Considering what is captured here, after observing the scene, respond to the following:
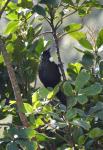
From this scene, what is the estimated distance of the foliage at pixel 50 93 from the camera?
2.37 feet

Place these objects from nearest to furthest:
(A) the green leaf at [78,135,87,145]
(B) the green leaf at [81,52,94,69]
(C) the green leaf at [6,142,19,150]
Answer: (C) the green leaf at [6,142,19,150], (A) the green leaf at [78,135,87,145], (B) the green leaf at [81,52,94,69]

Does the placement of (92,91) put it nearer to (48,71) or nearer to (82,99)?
(82,99)

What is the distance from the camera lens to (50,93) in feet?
2.50

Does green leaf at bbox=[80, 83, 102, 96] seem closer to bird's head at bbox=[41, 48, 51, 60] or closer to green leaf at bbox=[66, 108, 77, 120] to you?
green leaf at bbox=[66, 108, 77, 120]

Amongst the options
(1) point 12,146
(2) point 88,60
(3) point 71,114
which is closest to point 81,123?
(3) point 71,114

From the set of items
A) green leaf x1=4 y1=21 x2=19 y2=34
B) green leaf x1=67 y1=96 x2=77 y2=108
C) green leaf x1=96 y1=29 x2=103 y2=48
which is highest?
green leaf x1=4 y1=21 x2=19 y2=34

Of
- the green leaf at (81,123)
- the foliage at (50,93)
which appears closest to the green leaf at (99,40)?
the foliage at (50,93)

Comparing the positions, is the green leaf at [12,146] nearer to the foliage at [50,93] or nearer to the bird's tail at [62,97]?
the foliage at [50,93]

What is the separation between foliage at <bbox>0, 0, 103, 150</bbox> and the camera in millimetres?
722

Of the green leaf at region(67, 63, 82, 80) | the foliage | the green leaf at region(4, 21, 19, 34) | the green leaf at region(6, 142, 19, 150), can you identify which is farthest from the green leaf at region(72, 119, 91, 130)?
the green leaf at region(4, 21, 19, 34)

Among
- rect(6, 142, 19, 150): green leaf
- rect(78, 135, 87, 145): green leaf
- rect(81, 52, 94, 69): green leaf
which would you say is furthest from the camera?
rect(81, 52, 94, 69): green leaf

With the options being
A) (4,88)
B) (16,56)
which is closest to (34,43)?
(16,56)

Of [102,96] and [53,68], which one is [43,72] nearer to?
[53,68]

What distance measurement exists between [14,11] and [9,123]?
1.03 ft
